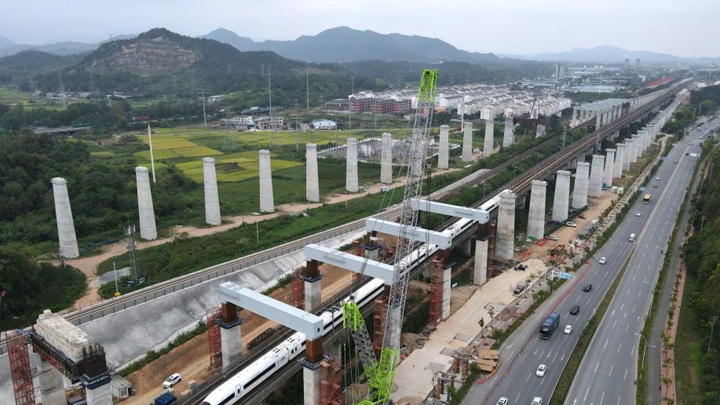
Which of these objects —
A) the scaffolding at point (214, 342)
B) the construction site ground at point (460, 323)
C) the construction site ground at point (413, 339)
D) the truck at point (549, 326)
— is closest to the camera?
the construction site ground at point (413, 339)

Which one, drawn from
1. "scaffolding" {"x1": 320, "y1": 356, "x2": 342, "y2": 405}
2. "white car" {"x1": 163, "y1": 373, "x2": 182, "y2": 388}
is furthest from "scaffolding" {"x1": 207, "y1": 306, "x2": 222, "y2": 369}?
"scaffolding" {"x1": 320, "y1": 356, "x2": 342, "y2": 405}

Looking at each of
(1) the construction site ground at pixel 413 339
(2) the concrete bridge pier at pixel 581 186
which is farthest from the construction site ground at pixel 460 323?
(2) the concrete bridge pier at pixel 581 186

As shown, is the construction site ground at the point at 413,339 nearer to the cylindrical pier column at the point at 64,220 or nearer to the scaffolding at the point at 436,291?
the scaffolding at the point at 436,291

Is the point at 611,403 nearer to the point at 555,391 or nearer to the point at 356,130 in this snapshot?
the point at 555,391

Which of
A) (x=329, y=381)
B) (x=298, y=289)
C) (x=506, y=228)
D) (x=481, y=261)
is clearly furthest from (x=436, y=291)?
(x=506, y=228)

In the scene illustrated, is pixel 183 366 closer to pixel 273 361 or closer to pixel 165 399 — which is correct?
pixel 165 399
